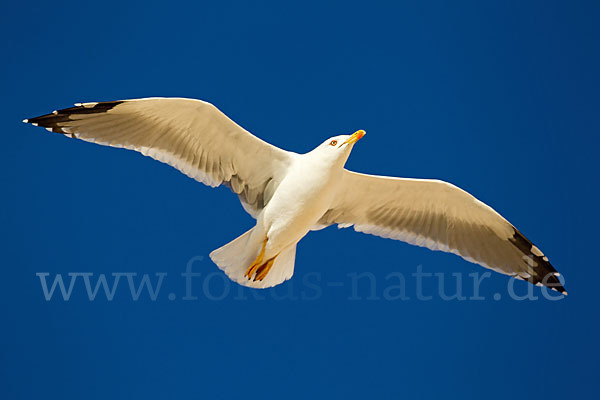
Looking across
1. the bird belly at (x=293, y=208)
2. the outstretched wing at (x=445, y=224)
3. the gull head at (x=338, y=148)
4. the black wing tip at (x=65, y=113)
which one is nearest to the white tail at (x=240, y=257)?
the bird belly at (x=293, y=208)

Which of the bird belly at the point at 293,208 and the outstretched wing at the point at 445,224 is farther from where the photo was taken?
the outstretched wing at the point at 445,224

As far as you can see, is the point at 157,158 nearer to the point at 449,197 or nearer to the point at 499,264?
the point at 449,197

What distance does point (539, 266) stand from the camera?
652cm

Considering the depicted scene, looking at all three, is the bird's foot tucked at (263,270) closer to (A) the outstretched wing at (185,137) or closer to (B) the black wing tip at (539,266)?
(A) the outstretched wing at (185,137)

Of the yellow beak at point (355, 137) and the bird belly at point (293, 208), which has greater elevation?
the yellow beak at point (355, 137)

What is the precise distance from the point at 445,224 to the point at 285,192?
126cm

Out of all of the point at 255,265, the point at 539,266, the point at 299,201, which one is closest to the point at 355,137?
the point at 299,201

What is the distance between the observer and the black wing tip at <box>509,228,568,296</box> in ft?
21.2

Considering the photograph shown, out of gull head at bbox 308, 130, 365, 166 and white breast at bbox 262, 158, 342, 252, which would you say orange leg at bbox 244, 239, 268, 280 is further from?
gull head at bbox 308, 130, 365, 166

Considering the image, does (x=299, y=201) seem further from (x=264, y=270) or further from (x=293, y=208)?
(x=264, y=270)

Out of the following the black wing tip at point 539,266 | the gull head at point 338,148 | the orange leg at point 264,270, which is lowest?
the orange leg at point 264,270

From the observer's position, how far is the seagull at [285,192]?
5.83 m

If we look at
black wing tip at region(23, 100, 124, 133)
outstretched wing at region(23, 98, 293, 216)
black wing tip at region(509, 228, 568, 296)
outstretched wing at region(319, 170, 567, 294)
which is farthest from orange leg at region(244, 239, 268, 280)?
black wing tip at region(509, 228, 568, 296)

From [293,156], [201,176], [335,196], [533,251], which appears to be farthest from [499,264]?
[201,176]
